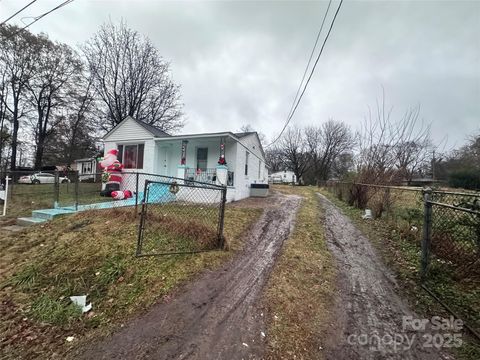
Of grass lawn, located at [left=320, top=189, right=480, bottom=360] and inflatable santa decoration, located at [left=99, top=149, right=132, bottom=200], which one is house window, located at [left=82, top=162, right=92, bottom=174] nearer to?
inflatable santa decoration, located at [left=99, top=149, right=132, bottom=200]

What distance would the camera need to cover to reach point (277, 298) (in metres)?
3.06

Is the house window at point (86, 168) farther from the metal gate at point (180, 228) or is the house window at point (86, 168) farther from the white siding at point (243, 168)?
the metal gate at point (180, 228)

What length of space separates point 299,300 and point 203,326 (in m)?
1.27

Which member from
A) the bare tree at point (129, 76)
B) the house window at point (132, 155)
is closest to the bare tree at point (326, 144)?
the bare tree at point (129, 76)

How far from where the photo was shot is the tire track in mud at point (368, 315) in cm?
221

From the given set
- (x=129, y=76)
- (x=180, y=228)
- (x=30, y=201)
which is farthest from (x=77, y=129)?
(x=180, y=228)

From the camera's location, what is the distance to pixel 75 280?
3.51 metres

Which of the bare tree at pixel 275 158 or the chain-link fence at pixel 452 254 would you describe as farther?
the bare tree at pixel 275 158

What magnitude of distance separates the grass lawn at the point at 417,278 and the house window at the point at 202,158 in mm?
7940

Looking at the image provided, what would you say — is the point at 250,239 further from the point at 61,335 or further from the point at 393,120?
the point at 393,120

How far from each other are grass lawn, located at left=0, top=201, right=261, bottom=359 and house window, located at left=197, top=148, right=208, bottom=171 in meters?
6.59

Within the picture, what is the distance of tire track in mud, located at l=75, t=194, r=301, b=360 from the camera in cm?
217

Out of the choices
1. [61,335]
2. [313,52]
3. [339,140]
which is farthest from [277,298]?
[339,140]

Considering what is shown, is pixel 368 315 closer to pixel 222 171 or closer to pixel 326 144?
pixel 222 171
